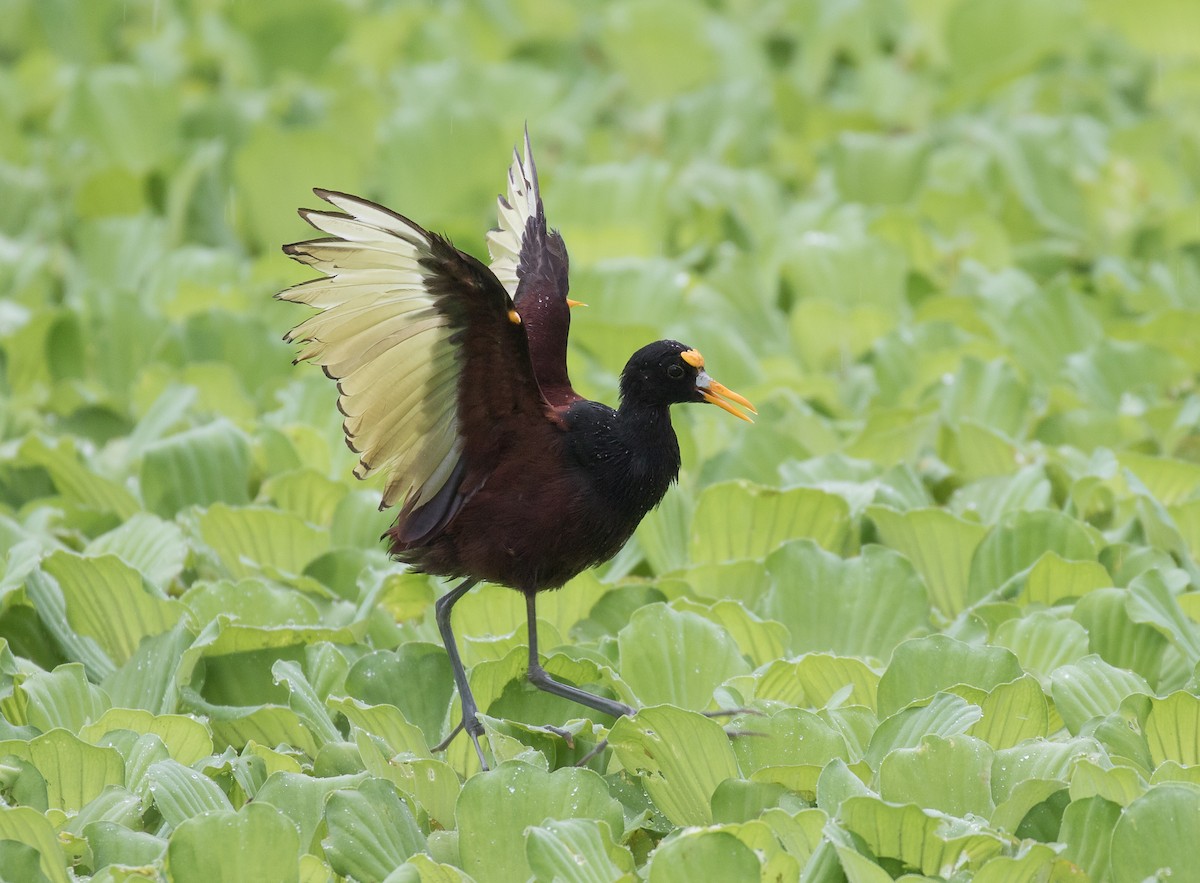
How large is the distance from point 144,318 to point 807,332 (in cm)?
192

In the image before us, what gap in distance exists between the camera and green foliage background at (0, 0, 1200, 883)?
2.60m

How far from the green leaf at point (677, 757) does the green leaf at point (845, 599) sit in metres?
0.77

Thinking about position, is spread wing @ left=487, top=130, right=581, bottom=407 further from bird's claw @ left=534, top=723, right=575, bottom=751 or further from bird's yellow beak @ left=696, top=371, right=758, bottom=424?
bird's claw @ left=534, top=723, right=575, bottom=751

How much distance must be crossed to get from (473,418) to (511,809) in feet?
2.49

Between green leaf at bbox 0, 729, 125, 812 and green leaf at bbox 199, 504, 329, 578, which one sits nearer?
green leaf at bbox 0, 729, 125, 812

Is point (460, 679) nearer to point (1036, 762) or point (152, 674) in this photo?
point (152, 674)

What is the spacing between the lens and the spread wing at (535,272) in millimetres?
3445

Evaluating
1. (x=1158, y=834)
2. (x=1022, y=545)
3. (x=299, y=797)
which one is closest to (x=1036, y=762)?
(x=1158, y=834)

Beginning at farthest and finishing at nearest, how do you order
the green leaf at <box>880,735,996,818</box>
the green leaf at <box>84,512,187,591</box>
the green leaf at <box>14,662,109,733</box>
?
the green leaf at <box>84,512,187,591</box>
the green leaf at <box>14,662,109,733</box>
the green leaf at <box>880,735,996,818</box>

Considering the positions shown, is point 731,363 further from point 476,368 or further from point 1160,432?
point 476,368

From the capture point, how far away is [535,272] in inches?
142

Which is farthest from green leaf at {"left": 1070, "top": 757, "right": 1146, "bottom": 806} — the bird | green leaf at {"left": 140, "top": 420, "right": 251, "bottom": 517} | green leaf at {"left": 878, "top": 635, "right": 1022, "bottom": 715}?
green leaf at {"left": 140, "top": 420, "right": 251, "bottom": 517}

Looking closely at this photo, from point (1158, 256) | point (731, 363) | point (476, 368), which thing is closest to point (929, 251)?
point (1158, 256)

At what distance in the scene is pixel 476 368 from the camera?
292cm
